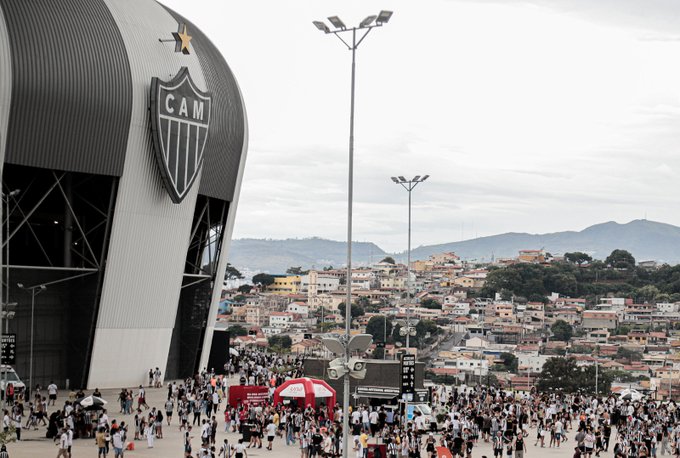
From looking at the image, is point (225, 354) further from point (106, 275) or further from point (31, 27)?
point (31, 27)

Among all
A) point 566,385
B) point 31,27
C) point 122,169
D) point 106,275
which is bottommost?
point 566,385

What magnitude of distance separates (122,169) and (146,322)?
771cm

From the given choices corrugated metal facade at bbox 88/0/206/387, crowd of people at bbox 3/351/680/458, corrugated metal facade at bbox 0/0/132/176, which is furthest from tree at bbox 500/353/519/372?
corrugated metal facade at bbox 0/0/132/176

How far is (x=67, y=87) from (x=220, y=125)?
10.8 metres

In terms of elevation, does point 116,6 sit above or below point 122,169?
above

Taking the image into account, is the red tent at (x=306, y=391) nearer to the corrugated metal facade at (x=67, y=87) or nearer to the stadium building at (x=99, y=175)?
the stadium building at (x=99, y=175)

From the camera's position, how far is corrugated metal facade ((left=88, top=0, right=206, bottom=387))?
4662 centimetres

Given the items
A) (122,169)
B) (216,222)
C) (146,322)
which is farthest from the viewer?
(216,222)

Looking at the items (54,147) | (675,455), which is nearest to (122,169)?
(54,147)

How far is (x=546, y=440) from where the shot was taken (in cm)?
3894

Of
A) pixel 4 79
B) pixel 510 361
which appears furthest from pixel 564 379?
pixel 4 79

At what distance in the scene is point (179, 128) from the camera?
48.3 metres

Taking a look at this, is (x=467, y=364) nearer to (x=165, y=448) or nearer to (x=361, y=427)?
(x=361, y=427)

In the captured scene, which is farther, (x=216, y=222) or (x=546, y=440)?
(x=216, y=222)
